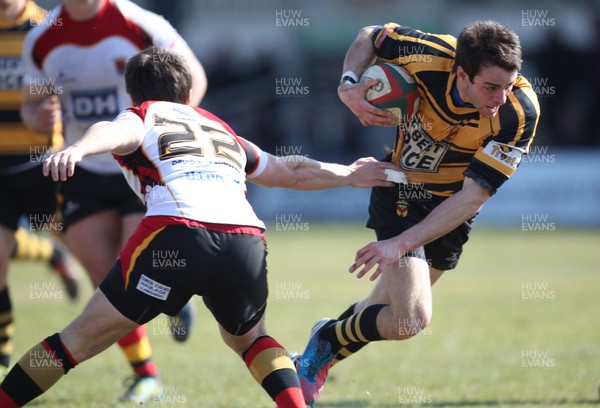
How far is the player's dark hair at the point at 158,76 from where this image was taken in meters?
4.07

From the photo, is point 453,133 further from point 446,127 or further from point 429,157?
point 429,157

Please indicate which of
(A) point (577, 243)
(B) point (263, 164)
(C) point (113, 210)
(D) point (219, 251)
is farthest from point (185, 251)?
(A) point (577, 243)

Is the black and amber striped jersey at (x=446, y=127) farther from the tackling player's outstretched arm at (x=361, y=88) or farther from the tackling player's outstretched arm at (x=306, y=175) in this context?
the tackling player's outstretched arm at (x=306, y=175)

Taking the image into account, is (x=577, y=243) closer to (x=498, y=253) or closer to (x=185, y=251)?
(x=498, y=253)

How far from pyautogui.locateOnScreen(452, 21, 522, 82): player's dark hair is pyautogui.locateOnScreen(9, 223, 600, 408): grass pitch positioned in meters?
2.07

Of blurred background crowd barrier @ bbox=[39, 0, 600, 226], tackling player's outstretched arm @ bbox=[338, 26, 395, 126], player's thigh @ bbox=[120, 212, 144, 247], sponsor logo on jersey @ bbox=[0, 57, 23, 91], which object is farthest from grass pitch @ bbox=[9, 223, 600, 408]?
blurred background crowd barrier @ bbox=[39, 0, 600, 226]

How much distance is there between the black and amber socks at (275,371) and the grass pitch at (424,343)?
1243 millimetres

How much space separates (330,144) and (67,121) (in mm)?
15330

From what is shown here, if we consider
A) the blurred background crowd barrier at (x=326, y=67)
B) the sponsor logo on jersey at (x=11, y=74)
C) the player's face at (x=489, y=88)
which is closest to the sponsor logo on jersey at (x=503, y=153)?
the player's face at (x=489, y=88)

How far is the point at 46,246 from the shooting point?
29.9ft

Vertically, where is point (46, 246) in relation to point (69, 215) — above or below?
below

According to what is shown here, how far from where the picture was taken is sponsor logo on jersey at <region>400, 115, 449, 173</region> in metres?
4.80

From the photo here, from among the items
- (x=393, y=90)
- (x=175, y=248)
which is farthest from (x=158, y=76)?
(x=393, y=90)

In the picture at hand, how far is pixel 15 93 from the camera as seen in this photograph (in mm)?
6391
